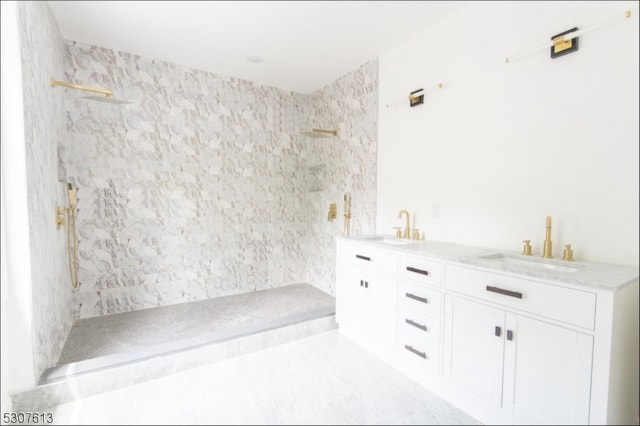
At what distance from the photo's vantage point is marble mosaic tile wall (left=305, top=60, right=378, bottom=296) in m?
3.16

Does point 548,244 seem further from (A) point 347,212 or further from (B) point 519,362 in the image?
(A) point 347,212

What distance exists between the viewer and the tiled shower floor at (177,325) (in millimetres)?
2207

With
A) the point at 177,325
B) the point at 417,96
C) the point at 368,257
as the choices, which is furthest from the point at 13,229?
the point at 417,96

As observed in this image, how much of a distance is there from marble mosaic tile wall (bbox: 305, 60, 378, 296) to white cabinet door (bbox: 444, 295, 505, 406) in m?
1.45

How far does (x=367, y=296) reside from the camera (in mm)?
2518

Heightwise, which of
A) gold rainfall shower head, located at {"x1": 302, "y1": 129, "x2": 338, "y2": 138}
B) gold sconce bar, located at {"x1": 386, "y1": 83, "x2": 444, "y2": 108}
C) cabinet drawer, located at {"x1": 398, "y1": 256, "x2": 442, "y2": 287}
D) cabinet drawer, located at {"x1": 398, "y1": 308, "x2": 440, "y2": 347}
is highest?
gold sconce bar, located at {"x1": 386, "y1": 83, "x2": 444, "y2": 108}

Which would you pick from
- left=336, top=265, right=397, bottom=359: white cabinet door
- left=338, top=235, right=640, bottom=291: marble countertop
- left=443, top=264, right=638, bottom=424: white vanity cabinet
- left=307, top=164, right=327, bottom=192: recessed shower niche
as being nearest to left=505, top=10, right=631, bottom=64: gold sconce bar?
left=338, top=235, right=640, bottom=291: marble countertop

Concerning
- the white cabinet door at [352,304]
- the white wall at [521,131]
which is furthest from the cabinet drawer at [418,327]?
the white wall at [521,131]

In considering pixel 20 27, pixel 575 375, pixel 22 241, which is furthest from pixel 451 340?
pixel 20 27

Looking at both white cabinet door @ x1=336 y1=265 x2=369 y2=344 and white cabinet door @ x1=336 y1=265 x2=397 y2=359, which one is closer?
white cabinet door @ x1=336 y1=265 x2=397 y2=359

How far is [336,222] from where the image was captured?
12.0ft

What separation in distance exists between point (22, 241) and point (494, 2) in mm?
3277

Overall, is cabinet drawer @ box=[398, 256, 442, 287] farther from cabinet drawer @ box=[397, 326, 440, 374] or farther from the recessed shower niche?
the recessed shower niche

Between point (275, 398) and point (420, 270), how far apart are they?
4.10ft
